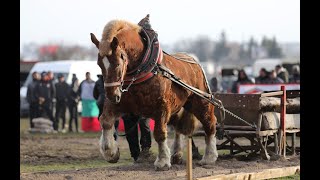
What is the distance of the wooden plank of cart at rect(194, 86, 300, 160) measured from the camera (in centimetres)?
1223

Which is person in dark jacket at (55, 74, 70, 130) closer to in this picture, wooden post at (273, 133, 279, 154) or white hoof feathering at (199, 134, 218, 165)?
wooden post at (273, 133, 279, 154)

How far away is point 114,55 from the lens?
29.6ft

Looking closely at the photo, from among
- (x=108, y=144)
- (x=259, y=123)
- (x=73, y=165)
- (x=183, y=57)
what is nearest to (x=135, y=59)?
(x=108, y=144)

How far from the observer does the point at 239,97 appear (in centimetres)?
1246

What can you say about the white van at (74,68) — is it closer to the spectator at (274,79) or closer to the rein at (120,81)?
the spectator at (274,79)

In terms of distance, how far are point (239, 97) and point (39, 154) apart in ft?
16.5

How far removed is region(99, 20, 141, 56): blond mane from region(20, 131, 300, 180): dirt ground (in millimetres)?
1750

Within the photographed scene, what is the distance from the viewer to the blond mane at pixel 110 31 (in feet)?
29.5

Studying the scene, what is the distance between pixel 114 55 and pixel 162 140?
1.67 metres

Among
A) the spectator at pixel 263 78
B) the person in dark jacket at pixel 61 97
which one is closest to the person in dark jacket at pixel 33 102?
the person in dark jacket at pixel 61 97

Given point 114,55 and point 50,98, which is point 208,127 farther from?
point 50,98
